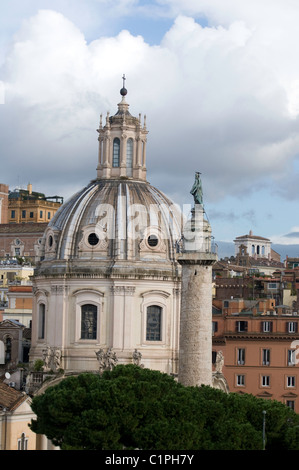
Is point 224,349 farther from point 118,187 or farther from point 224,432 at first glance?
point 224,432

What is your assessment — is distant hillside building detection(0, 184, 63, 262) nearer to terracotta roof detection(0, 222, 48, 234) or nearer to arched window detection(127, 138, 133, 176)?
terracotta roof detection(0, 222, 48, 234)

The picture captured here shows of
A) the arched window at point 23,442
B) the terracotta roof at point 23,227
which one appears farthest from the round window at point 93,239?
the terracotta roof at point 23,227

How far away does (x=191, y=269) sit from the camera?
7106 centimetres

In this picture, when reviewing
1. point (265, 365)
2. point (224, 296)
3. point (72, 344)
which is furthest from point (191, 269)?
point (224, 296)

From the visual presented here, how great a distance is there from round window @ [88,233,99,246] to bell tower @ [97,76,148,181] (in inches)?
165

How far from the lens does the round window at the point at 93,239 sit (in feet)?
279

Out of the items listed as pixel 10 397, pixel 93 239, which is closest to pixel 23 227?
pixel 93 239

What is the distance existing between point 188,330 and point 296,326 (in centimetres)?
2478

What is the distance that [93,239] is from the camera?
85.2 metres

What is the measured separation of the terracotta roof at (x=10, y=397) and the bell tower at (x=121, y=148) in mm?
15053

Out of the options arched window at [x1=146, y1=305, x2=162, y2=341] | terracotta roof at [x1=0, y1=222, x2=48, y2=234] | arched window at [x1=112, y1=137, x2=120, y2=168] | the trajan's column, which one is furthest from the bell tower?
terracotta roof at [x1=0, y1=222, x2=48, y2=234]

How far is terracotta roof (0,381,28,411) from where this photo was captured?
247ft

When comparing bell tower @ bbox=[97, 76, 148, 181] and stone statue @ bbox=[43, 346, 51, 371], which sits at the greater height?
bell tower @ bbox=[97, 76, 148, 181]

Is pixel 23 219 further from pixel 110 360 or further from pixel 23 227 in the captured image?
pixel 110 360
